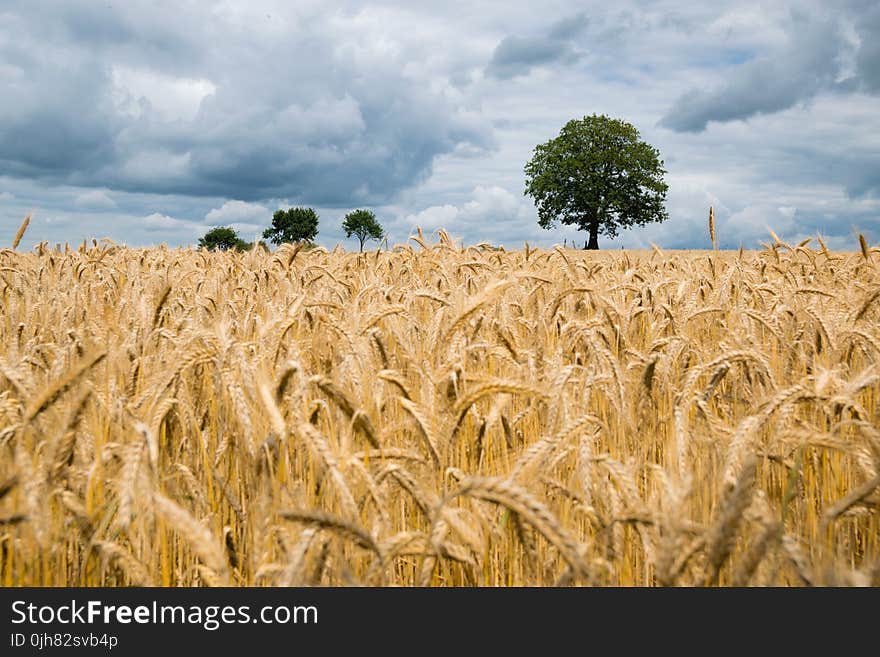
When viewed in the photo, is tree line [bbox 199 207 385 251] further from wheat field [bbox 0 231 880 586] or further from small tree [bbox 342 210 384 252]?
wheat field [bbox 0 231 880 586]

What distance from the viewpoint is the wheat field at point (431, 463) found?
55.3 inches

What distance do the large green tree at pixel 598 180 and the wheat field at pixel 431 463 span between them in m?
49.3

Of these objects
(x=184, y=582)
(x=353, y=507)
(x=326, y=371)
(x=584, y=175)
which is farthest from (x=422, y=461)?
(x=584, y=175)

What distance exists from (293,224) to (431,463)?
77.4 m

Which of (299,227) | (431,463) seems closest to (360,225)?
(299,227)

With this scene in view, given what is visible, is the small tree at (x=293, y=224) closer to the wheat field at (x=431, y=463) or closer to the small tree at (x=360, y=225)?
the small tree at (x=360, y=225)

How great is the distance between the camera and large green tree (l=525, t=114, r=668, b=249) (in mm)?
51000

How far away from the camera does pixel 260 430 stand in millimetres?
2168

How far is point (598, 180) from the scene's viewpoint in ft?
167

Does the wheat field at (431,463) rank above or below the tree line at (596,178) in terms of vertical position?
below

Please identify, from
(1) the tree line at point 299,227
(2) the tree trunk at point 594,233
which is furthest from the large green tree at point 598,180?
(1) the tree line at point 299,227

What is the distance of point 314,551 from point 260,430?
76 centimetres

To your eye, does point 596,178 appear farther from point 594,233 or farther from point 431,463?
point 431,463
